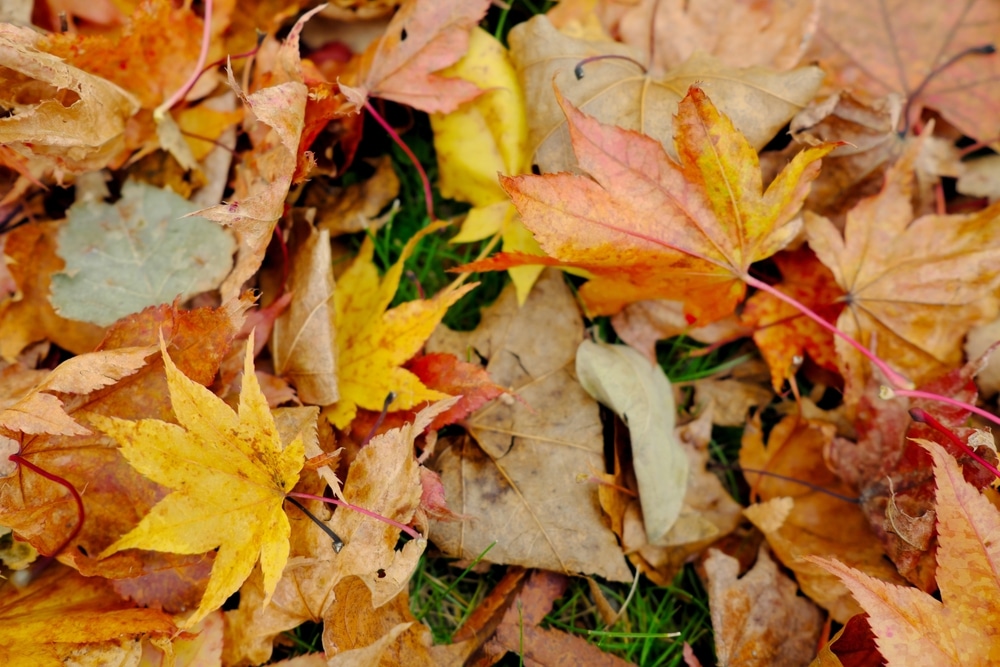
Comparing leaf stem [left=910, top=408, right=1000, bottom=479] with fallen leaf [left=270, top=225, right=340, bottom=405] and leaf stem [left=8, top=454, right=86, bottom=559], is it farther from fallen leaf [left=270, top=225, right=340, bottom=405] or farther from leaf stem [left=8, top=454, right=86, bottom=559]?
leaf stem [left=8, top=454, right=86, bottom=559]

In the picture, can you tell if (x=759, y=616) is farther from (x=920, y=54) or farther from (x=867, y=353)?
(x=920, y=54)

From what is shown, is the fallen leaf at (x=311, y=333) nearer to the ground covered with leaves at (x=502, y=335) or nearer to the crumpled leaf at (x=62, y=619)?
the ground covered with leaves at (x=502, y=335)

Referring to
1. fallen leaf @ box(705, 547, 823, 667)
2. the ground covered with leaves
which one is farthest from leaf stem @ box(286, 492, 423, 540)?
fallen leaf @ box(705, 547, 823, 667)

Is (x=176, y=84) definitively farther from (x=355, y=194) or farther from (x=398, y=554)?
(x=398, y=554)

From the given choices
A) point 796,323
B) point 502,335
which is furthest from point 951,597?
point 502,335

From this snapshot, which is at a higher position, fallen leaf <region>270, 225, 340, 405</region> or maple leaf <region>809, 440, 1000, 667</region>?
fallen leaf <region>270, 225, 340, 405</region>

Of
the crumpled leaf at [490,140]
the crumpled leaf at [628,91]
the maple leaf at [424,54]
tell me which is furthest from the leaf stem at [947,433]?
the maple leaf at [424,54]
